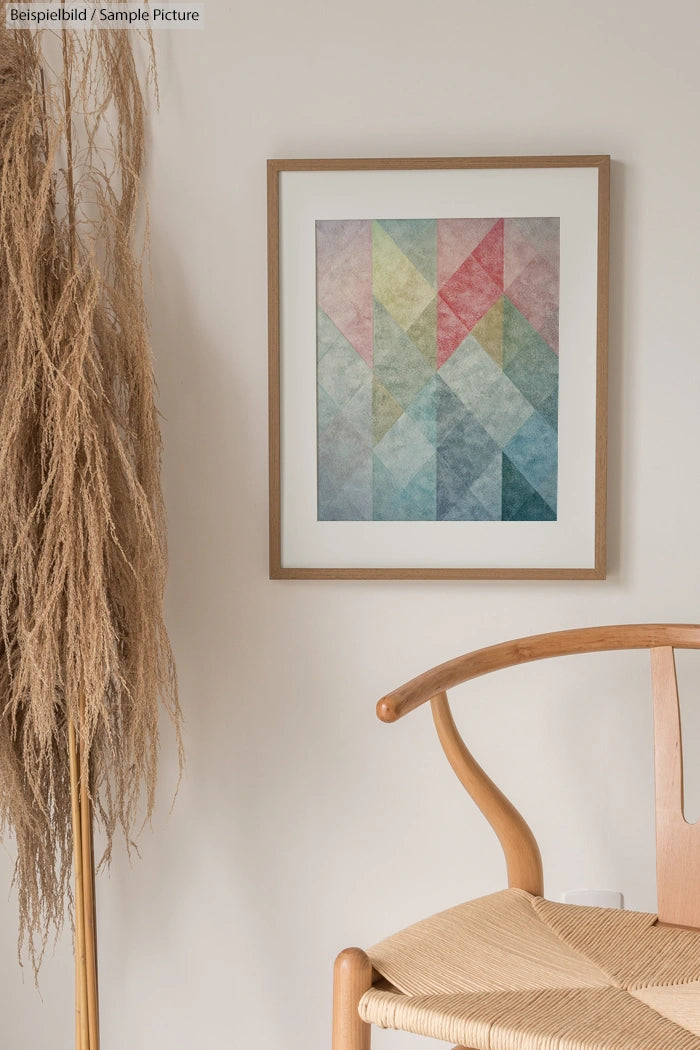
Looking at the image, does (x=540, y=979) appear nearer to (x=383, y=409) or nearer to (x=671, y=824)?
(x=671, y=824)

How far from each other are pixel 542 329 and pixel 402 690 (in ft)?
2.15

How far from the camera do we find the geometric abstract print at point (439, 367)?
1.41m

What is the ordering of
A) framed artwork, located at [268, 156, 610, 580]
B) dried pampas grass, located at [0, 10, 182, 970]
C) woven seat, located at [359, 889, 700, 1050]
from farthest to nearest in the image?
framed artwork, located at [268, 156, 610, 580] < dried pampas grass, located at [0, 10, 182, 970] < woven seat, located at [359, 889, 700, 1050]

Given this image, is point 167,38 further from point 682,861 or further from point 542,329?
point 682,861

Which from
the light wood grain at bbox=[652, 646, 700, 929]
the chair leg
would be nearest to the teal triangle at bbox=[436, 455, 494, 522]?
the light wood grain at bbox=[652, 646, 700, 929]

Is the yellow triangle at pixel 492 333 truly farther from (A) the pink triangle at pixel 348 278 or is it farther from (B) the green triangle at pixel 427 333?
(A) the pink triangle at pixel 348 278

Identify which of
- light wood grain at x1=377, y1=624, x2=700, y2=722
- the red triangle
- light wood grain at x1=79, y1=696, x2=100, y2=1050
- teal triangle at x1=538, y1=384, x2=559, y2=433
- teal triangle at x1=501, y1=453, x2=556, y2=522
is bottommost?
light wood grain at x1=79, y1=696, x2=100, y2=1050

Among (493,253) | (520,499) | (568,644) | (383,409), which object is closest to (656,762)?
(568,644)

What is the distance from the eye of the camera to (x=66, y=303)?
114cm

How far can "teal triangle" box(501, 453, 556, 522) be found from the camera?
56.0 inches

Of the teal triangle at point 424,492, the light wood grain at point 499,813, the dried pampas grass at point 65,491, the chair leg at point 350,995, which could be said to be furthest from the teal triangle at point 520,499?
the chair leg at point 350,995

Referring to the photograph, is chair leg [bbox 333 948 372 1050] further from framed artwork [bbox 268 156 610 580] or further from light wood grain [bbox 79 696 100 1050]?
framed artwork [bbox 268 156 610 580]

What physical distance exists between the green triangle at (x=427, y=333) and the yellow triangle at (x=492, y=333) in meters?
0.06

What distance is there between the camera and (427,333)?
4.65 ft
